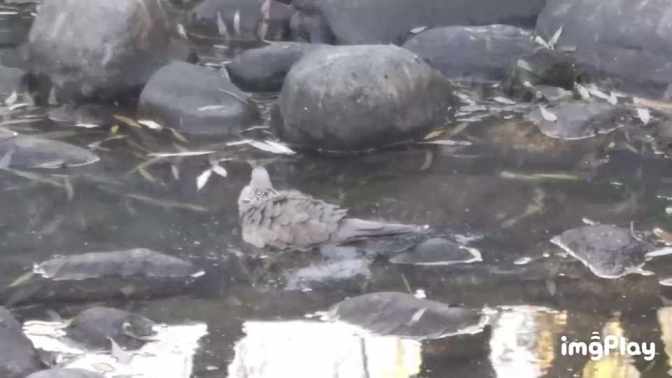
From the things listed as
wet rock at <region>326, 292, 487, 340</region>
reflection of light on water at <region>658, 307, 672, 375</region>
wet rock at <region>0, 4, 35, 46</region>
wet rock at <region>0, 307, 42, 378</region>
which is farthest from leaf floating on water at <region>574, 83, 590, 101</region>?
wet rock at <region>0, 307, 42, 378</region>

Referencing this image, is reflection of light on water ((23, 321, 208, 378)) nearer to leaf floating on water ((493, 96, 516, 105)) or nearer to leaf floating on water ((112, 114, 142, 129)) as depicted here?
leaf floating on water ((112, 114, 142, 129))

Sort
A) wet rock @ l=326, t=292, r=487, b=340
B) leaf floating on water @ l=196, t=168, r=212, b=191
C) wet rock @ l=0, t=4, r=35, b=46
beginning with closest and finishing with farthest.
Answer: wet rock @ l=326, t=292, r=487, b=340, leaf floating on water @ l=196, t=168, r=212, b=191, wet rock @ l=0, t=4, r=35, b=46

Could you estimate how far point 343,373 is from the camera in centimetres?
439

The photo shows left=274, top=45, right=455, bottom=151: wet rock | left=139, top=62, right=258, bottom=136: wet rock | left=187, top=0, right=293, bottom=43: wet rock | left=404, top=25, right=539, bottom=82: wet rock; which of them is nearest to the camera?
left=274, top=45, right=455, bottom=151: wet rock

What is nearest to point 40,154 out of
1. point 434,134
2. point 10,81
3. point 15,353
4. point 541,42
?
point 10,81

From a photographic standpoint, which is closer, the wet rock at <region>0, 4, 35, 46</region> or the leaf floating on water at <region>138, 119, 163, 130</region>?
the leaf floating on water at <region>138, 119, 163, 130</region>

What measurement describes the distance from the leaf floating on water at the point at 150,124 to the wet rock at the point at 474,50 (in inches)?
71.5

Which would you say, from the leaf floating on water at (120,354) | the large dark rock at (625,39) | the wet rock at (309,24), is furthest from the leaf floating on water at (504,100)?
the leaf floating on water at (120,354)

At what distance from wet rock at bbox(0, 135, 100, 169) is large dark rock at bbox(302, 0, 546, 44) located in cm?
249

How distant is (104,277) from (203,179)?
1349mm

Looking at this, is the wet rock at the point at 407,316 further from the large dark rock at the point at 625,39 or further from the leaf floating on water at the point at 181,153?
the large dark rock at the point at 625,39

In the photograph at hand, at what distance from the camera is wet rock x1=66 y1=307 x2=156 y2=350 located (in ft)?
14.7

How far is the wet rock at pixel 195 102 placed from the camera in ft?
23.4

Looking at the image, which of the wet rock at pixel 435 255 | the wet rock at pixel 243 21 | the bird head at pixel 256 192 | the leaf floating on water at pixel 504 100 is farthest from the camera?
the wet rock at pixel 243 21
